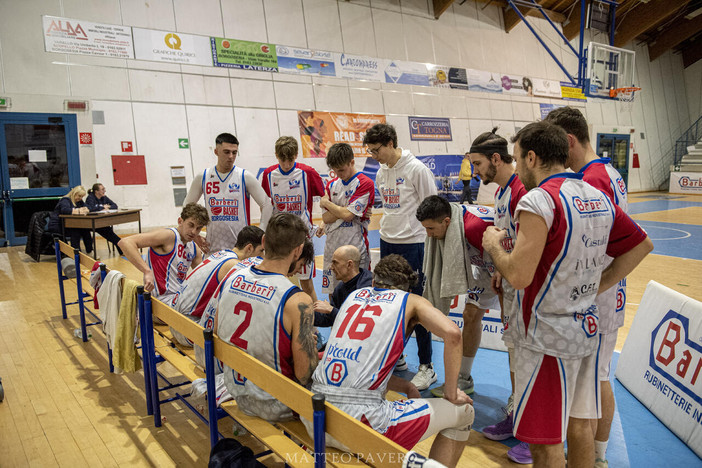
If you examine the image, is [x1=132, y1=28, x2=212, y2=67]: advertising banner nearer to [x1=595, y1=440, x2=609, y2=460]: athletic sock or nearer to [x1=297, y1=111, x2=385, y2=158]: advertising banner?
[x1=297, y1=111, x2=385, y2=158]: advertising banner

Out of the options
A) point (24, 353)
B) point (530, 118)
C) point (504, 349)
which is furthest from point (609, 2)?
point (24, 353)

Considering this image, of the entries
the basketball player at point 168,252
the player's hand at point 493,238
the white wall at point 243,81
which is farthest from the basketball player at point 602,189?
the white wall at point 243,81

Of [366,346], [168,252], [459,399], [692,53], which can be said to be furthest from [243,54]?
[692,53]

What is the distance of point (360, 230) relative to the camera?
4578 millimetres

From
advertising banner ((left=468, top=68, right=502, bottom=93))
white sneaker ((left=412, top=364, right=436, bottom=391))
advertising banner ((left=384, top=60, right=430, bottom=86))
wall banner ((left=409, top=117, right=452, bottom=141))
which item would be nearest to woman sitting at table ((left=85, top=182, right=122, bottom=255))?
white sneaker ((left=412, top=364, right=436, bottom=391))

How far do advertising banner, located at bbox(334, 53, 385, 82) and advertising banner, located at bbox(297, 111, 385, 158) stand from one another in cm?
133

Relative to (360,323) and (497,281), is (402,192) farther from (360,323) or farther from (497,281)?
(360,323)

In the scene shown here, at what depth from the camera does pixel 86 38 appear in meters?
11.3

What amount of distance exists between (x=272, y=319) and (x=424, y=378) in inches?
75.1

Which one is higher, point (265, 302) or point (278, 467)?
point (265, 302)

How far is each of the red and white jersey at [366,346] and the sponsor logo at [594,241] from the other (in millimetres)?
809

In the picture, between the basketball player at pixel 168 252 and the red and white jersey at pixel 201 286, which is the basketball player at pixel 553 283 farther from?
the basketball player at pixel 168 252

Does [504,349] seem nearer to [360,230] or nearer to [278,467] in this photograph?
[360,230]

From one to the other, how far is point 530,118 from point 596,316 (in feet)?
65.5
